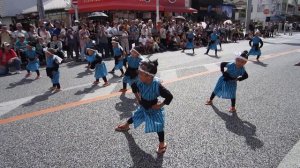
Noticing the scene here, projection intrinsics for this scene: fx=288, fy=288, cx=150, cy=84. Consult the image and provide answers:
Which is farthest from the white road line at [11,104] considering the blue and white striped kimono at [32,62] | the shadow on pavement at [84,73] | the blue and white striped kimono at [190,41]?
the blue and white striped kimono at [190,41]

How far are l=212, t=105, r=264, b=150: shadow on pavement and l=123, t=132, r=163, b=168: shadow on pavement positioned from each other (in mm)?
1576

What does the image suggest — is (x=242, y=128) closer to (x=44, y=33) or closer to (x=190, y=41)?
(x=44, y=33)

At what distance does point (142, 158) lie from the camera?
4234mm

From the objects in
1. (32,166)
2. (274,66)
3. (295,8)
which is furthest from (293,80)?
(295,8)

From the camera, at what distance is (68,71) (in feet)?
37.4

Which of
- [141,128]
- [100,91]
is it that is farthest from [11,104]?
[141,128]

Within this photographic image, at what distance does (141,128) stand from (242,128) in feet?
6.20

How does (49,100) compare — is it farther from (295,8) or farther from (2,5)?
(295,8)

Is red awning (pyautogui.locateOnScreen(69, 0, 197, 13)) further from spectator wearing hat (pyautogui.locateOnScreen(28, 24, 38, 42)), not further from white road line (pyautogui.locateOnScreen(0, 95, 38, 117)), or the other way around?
white road line (pyautogui.locateOnScreen(0, 95, 38, 117))

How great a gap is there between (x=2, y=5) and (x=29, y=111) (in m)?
31.2

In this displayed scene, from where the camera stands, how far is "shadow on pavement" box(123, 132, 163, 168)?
404cm

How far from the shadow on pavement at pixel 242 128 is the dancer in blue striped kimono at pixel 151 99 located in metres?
1.47

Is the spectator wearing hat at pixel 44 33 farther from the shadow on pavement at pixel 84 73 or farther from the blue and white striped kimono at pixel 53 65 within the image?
the blue and white striped kimono at pixel 53 65

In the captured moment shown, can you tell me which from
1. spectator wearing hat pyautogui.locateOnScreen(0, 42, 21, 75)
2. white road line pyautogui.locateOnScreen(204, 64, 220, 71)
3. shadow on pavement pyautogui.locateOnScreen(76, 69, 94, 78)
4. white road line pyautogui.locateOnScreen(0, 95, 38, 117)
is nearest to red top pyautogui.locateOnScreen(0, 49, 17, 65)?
spectator wearing hat pyautogui.locateOnScreen(0, 42, 21, 75)
